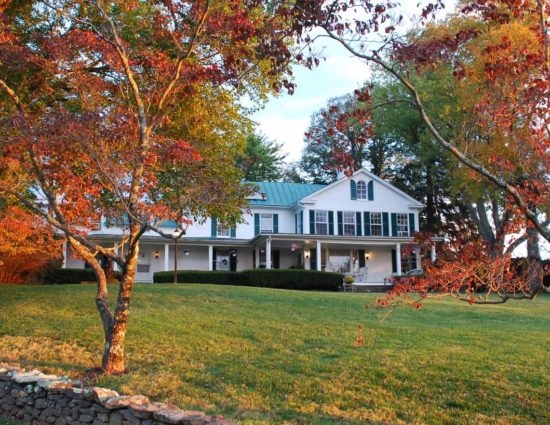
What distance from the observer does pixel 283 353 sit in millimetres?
8883

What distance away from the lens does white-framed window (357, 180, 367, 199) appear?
30.5 meters

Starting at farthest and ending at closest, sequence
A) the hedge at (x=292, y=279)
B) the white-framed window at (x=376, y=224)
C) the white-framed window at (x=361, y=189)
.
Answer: the white-framed window at (x=361, y=189) → the white-framed window at (x=376, y=224) → the hedge at (x=292, y=279)

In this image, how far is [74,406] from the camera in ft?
19.9

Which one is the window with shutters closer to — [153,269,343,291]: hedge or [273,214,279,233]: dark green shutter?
[273,214,279,233]: dark green shutter

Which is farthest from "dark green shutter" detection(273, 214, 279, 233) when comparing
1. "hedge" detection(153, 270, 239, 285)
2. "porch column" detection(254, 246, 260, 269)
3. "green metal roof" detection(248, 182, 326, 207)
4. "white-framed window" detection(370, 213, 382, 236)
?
"hedge" detection(153, 270, 239, 285)

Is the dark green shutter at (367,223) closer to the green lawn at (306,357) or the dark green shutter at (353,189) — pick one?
the dark green shutter at (353,189)

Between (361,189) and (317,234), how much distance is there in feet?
13.2

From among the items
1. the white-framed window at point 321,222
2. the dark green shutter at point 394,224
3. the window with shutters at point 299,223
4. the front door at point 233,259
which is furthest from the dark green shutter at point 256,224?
the dark green shutter at point 394,224

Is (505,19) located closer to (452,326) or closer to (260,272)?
(452,326)

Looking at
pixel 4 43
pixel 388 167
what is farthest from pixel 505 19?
pixel 388 167

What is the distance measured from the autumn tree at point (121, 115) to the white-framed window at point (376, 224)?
66.1 ft

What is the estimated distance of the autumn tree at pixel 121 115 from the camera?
7.43m

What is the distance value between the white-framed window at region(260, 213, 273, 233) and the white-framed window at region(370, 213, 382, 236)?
570 centimetres

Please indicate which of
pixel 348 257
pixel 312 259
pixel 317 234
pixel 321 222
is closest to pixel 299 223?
pixel 321 222
